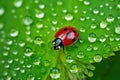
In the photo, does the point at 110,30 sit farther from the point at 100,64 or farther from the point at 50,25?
the point at 100,64

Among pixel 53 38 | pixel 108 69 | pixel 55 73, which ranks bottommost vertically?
pixel 108 69

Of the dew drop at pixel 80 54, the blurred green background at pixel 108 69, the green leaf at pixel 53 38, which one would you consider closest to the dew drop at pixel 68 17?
the green leaf at pixel 53 38

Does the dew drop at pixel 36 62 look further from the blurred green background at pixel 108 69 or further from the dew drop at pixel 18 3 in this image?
the blurred green background at pixel 108 69

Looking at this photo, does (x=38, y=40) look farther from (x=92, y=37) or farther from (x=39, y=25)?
(x=92, y=37)

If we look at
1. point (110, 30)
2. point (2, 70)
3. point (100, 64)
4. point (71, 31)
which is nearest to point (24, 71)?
point (2, 70)

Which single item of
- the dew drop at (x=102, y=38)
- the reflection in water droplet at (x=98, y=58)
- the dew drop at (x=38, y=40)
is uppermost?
the dew drop at (x=38, y=40)

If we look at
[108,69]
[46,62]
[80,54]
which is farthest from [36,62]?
[108,69]

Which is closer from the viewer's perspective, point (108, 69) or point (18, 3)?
point (18, 3)

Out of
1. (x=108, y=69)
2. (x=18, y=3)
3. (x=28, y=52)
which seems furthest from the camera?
(x=108, y=69)
